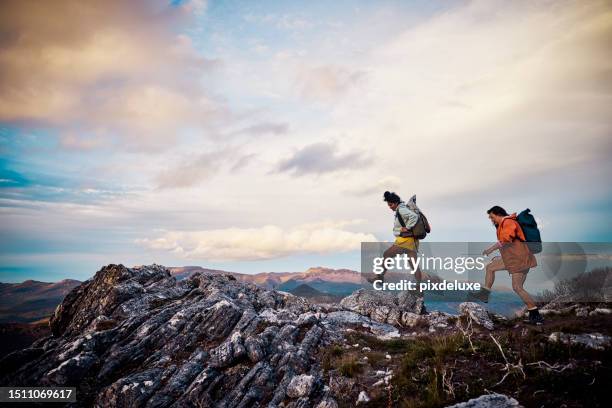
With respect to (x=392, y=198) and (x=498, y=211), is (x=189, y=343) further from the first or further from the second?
(x=498, y=211)

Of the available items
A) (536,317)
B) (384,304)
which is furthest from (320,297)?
(536,317)

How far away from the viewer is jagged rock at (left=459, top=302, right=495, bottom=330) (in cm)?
1390

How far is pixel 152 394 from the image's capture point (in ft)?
34.3

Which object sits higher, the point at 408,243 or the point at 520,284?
the point at 408,243

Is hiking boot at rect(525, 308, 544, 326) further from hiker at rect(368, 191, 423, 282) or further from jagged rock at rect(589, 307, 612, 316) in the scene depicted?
hiker at rect(368, 191, 423, 282)

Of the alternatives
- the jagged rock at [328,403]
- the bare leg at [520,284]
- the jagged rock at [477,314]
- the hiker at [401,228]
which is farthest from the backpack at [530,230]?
the jagged rock at [328,403]

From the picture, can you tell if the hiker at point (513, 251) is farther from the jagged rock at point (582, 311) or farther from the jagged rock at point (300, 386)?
the jagged rock at point (300, 386)

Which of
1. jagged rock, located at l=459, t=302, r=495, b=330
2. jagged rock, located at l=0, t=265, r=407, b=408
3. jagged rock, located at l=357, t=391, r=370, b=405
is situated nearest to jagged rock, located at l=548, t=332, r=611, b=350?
jagged rock, located at l=459, t=302, r=495, b=330

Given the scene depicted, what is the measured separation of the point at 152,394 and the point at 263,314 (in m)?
5.70

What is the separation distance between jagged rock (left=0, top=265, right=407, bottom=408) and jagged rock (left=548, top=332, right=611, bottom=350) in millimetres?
5979

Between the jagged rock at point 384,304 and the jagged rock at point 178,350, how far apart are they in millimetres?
811

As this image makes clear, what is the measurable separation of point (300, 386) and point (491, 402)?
5241mm

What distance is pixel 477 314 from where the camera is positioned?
15547 mm

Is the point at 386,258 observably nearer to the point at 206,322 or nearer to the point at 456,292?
the point at 456,292
